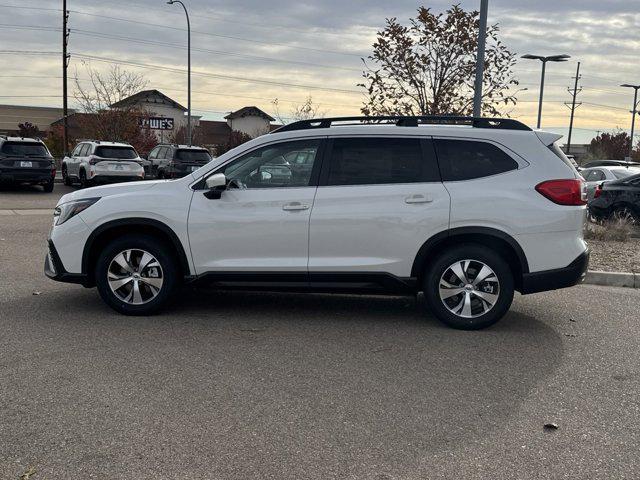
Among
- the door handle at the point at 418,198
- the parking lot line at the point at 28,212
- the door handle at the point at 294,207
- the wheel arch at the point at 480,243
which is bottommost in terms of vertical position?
the parking lot line at the point at 28,212

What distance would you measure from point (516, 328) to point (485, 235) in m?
0.96

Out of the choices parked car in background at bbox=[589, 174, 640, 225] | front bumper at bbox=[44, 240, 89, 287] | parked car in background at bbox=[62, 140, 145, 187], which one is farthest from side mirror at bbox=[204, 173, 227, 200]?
parked car in background at bbox=[62, 140, 145, 187]

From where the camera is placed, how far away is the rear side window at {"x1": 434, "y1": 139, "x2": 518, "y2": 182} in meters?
6.05

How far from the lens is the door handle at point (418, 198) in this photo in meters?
5.97

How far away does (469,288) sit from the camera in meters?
6.03

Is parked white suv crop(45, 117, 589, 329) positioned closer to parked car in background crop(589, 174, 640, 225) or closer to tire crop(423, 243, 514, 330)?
tire crop(423, 243, 514, 330)

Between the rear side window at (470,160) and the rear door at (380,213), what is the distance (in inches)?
4.0

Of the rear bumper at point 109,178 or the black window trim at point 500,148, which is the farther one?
the rear bumper at point 109,178

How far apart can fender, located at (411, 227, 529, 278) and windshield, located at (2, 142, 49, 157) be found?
18357 mm

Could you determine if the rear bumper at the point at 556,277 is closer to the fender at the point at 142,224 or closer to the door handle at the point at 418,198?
the door handle at the point at 418,198

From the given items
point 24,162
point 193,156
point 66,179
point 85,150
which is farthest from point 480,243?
point 66,179

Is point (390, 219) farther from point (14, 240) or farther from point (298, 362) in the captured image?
point (14, 240)

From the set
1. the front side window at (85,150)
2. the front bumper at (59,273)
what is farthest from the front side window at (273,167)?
the front side window at (85,150)

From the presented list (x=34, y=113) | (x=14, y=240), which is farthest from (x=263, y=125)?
(x=14, y=240)
